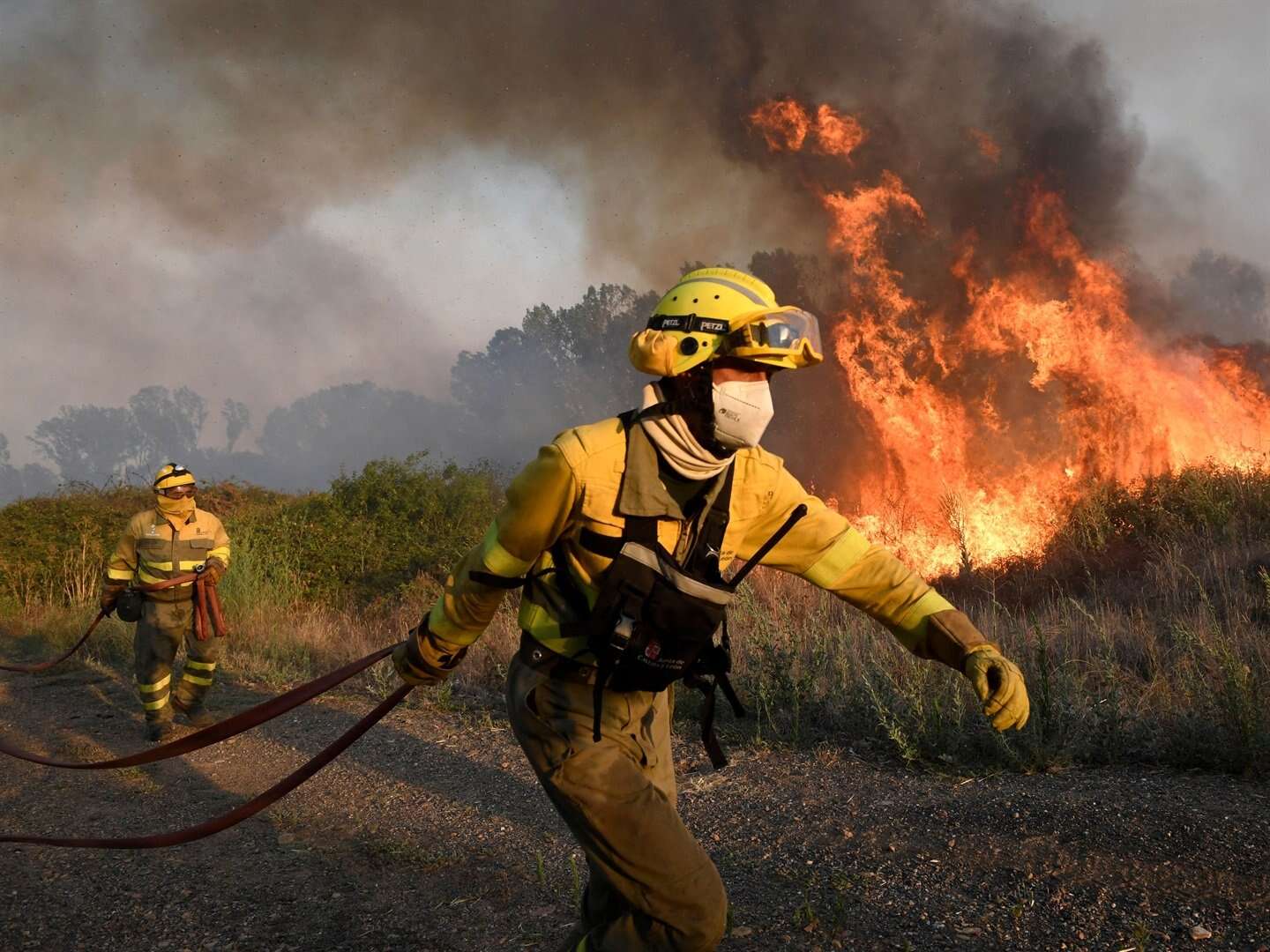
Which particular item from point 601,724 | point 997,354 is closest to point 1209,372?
point 997,354

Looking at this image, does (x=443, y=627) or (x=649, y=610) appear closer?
(x=649, y=610)

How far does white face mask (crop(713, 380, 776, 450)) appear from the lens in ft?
7.41

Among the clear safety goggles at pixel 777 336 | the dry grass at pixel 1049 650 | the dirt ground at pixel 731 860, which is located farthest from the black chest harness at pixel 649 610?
the dry grass at pixel 1049 650

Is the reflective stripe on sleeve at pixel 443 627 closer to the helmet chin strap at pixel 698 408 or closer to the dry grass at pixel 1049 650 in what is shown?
the helmet chin strap at pixel 698 408

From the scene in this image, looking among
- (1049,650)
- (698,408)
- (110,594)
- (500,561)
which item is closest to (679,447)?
(698,408)

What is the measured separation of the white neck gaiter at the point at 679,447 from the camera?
229cm

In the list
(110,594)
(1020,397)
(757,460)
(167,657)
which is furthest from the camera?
(1020,397)

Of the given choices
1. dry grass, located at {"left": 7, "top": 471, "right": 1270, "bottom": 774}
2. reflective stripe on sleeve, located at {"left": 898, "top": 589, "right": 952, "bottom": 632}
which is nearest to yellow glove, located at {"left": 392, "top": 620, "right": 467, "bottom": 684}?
reflective stripe on sleeve, located at {"left": 898, "top": 589, "right": 952, "bottom": 632}

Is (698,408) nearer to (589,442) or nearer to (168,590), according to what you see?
(589,442)

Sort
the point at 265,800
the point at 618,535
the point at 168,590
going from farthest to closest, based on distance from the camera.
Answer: the point at 168,590
the point at 265,800
the point at 618,535

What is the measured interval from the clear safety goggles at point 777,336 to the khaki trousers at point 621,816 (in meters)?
0.96

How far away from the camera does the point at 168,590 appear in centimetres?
720

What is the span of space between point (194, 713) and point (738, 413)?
22.3 ft

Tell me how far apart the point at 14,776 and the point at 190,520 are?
2.22 meters
